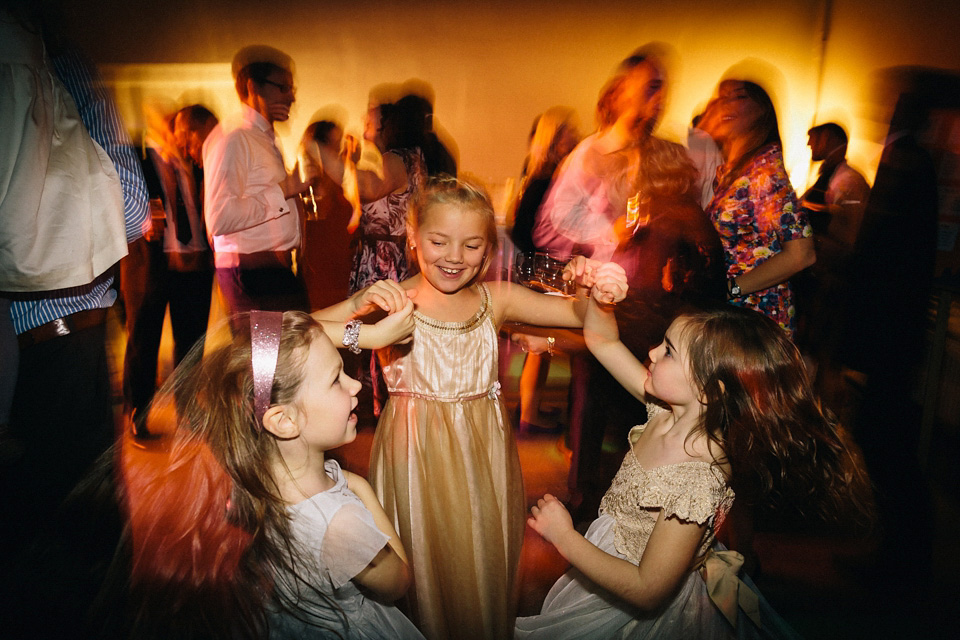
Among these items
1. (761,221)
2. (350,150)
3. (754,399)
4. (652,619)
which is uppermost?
(350,150)

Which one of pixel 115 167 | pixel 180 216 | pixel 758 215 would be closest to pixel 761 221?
pixel 758 215

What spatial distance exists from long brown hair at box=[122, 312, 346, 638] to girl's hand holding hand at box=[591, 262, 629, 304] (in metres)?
0.73

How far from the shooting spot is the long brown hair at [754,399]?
1.23m

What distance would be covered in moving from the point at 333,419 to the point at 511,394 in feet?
8.24

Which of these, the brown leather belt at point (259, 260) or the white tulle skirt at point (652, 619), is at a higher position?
the brown leather belt at point (259, 260)

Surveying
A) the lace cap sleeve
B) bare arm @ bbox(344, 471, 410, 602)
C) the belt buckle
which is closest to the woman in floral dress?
the lace cap sleeve

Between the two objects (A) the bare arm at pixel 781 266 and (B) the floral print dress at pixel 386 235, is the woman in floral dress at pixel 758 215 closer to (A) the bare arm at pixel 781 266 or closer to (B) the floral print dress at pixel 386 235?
(A) the bare arm at pixel 781 266

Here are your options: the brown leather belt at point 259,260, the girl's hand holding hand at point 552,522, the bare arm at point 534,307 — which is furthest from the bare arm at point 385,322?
the brown leather belt at point 259,260

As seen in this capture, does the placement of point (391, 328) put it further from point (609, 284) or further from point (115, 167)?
point (115, 167)

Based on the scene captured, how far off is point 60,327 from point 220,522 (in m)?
0.59

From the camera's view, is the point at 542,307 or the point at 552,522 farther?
the point at 542,307

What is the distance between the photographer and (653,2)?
5016 mm

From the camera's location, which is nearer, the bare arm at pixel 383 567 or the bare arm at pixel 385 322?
the bare arm at pixel 383 567

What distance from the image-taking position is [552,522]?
1.22 metres
